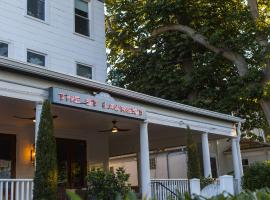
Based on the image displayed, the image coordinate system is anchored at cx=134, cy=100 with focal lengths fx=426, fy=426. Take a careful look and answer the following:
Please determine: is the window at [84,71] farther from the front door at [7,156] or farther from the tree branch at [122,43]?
the tree branch at [122,43]

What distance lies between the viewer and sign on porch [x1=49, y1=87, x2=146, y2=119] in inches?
380

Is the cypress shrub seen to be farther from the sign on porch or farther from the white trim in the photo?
the white trim

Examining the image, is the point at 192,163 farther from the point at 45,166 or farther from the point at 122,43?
the point at 122,43

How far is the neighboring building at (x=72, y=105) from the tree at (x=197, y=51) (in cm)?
451

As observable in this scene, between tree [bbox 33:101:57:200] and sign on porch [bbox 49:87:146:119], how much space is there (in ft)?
2.90

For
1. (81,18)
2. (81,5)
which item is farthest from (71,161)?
(81,5)

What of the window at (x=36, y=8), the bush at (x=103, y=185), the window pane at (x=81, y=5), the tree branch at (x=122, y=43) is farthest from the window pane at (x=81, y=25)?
the tree branch at (x=122, y=43)

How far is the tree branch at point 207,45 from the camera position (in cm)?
2162

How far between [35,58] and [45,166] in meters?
7.07

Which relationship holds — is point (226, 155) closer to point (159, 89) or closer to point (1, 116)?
point (159, 89)

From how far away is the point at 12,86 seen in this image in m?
9.04

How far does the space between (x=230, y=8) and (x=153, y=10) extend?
4429 mm

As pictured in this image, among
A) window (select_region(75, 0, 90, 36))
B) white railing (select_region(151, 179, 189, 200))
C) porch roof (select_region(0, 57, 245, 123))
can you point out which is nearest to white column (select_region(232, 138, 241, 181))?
porch roof (select_region(0, 57, 245, 123))

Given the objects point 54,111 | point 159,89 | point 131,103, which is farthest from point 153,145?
point 54,111
